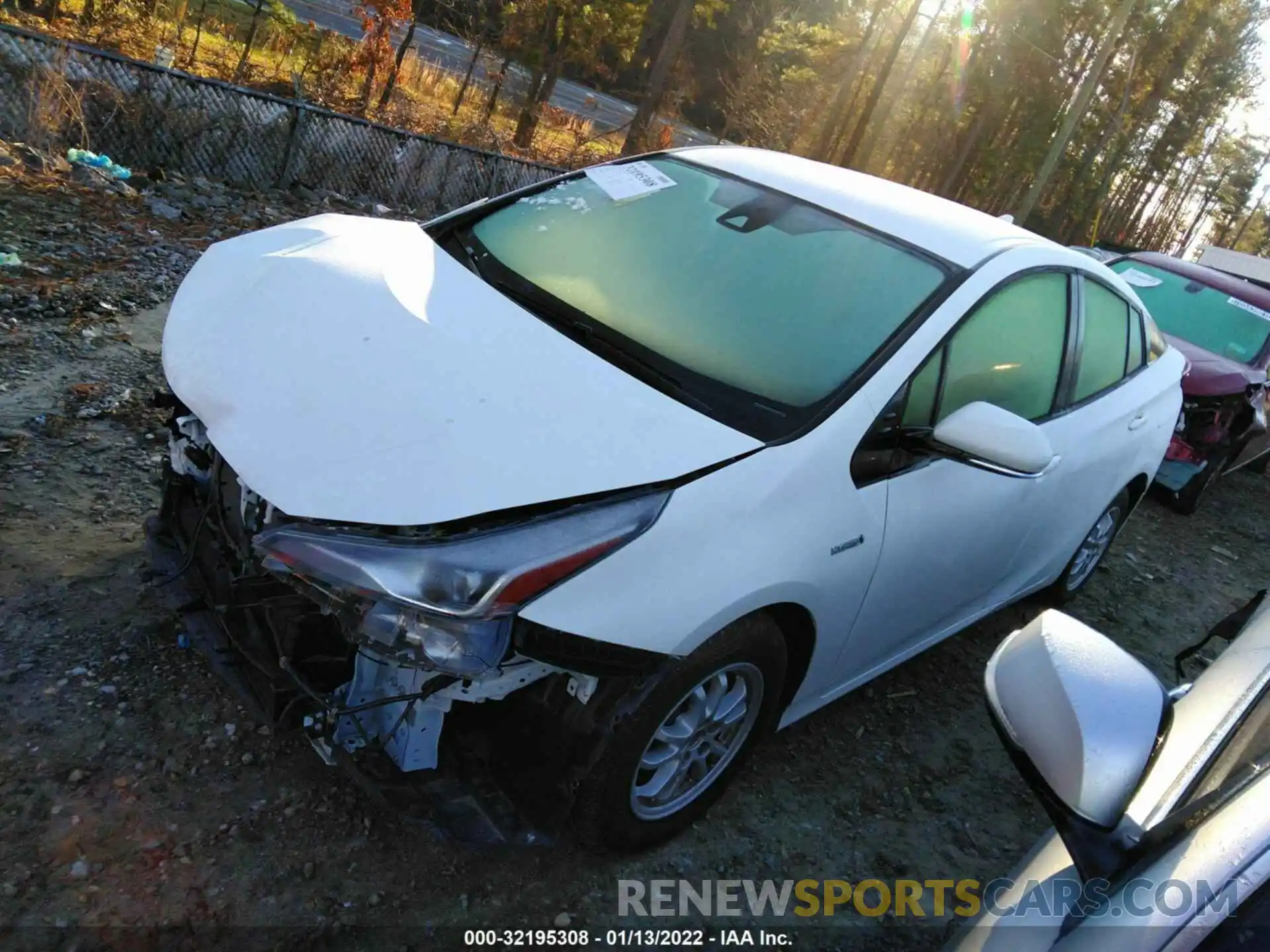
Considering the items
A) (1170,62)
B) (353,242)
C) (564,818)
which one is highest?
(1170,62)

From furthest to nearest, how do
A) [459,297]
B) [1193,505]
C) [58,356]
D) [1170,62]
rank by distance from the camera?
[1170,62], [1193,505], [58,356], [459,297]

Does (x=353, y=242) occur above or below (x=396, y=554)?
above

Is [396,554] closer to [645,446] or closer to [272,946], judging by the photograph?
[645,446]

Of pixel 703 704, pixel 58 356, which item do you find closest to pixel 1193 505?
pixel 703 704

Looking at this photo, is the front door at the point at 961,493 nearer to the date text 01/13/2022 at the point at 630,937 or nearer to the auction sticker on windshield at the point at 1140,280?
the date text 01/13/2022 at the point at 630,937

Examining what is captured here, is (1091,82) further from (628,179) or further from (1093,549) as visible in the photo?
(628,179)

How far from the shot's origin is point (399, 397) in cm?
233

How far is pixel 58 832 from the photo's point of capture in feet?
7.55

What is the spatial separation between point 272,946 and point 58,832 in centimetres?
62

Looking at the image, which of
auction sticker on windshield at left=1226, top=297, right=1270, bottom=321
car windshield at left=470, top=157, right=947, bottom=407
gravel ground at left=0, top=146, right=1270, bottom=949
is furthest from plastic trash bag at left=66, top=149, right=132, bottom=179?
auction sticker on windshield at left=1226, top=297, right=1270, bottom=321

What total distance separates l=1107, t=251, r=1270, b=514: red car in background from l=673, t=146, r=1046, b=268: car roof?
4042 mm

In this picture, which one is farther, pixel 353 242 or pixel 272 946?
pixel 353 242

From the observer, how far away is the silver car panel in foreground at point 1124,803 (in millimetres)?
1249

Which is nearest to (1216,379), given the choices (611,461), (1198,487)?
(1198,487)
